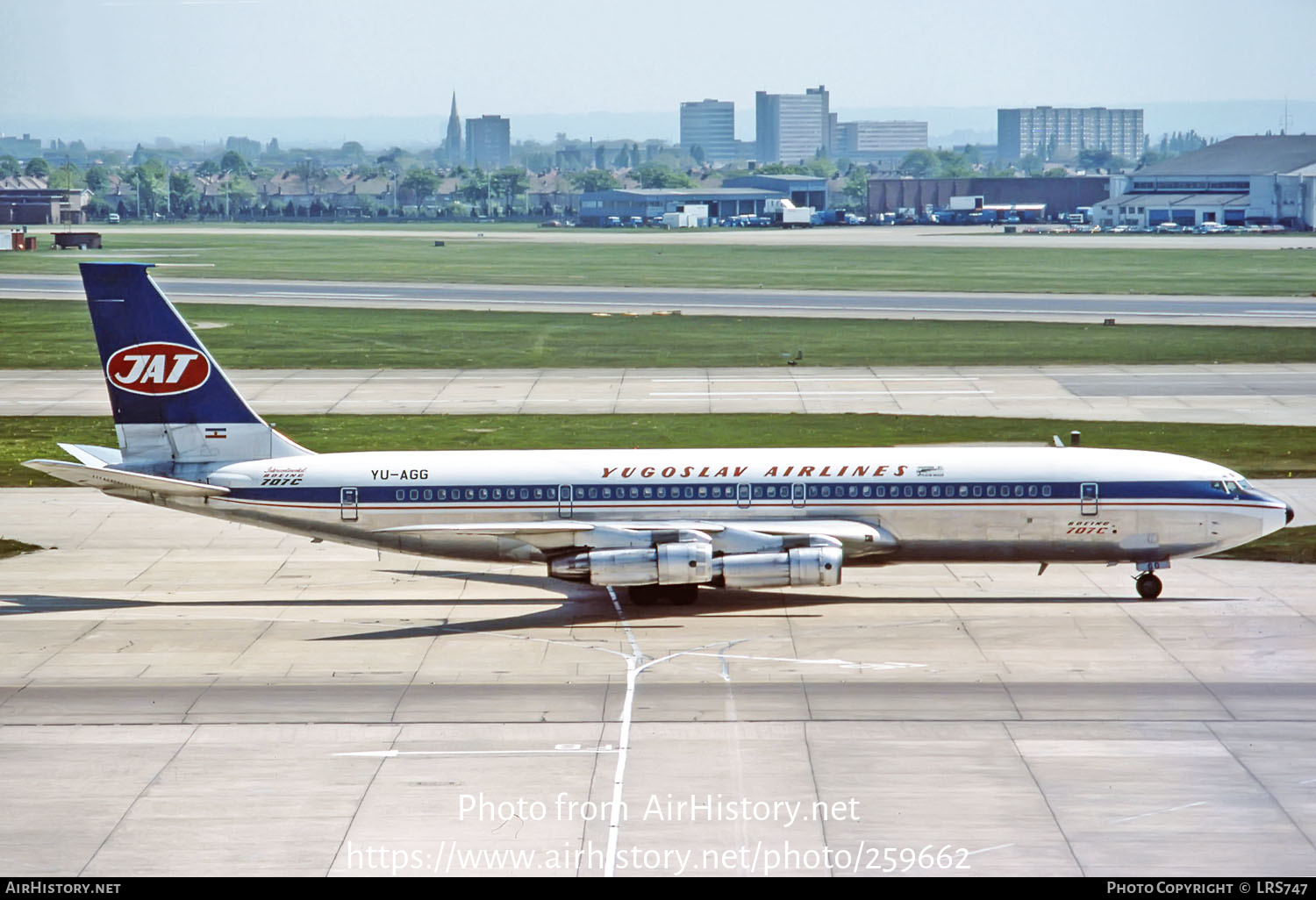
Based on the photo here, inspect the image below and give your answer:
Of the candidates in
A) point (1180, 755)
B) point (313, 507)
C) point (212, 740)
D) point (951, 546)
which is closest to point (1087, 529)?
point (951, 546)

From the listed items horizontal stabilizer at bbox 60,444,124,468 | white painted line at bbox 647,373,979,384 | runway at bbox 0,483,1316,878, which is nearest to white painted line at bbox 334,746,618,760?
runway at bbox 0,483,1316,878

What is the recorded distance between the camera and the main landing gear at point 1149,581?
39094 millimetres

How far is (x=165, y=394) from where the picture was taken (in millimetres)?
39750

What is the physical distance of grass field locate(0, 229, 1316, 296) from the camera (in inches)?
5630

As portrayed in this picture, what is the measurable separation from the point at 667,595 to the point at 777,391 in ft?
128

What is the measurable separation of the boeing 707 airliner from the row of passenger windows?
0.04 m

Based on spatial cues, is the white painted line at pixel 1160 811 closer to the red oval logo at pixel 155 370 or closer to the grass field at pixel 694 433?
the red oval logo at pixel 155 370

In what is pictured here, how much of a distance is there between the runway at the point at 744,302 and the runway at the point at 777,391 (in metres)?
28.0

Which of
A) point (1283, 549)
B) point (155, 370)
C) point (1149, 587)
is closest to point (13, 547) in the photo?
point (155, 370)

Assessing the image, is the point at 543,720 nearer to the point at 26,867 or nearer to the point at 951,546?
the point at 26,867

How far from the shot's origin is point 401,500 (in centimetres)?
3925

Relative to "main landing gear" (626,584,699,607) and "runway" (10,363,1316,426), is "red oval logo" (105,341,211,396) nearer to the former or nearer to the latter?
"main landing gear" (626,584,699,607)

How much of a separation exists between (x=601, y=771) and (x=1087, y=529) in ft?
57.9

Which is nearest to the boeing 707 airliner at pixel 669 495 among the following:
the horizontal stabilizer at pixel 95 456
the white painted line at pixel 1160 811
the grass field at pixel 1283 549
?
the horizontal stabilizer at pixel 95 456
